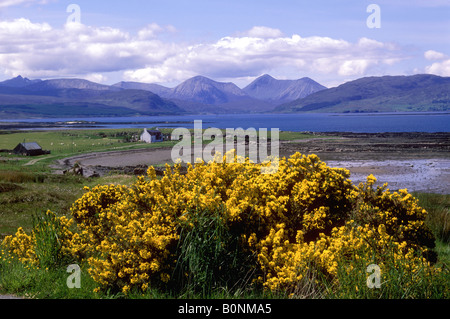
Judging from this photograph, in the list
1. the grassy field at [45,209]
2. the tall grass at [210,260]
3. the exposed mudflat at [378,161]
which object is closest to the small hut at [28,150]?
the grassy field at [45,209]

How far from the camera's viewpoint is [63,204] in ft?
89.8

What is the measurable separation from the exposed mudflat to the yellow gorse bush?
34.5m

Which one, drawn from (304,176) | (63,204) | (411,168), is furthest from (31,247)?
(411,168)

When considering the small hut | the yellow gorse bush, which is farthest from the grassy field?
the small hut

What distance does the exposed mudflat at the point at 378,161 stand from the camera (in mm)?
45550

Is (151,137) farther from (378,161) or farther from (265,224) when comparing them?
(265,224)

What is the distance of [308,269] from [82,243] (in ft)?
15.5

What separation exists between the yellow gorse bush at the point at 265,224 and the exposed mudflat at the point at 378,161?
3447 centimetres

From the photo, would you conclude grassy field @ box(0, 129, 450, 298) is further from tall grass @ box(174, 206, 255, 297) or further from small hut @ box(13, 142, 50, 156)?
small hut @ box(13, 142, 50, 156)

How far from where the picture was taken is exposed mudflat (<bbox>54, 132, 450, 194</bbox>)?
45.5 m

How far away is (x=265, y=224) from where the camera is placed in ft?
26.5

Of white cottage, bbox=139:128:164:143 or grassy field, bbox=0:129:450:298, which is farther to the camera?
white cottage, bbox=139:128:164:143

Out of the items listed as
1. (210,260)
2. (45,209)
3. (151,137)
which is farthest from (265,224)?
(151,137)
